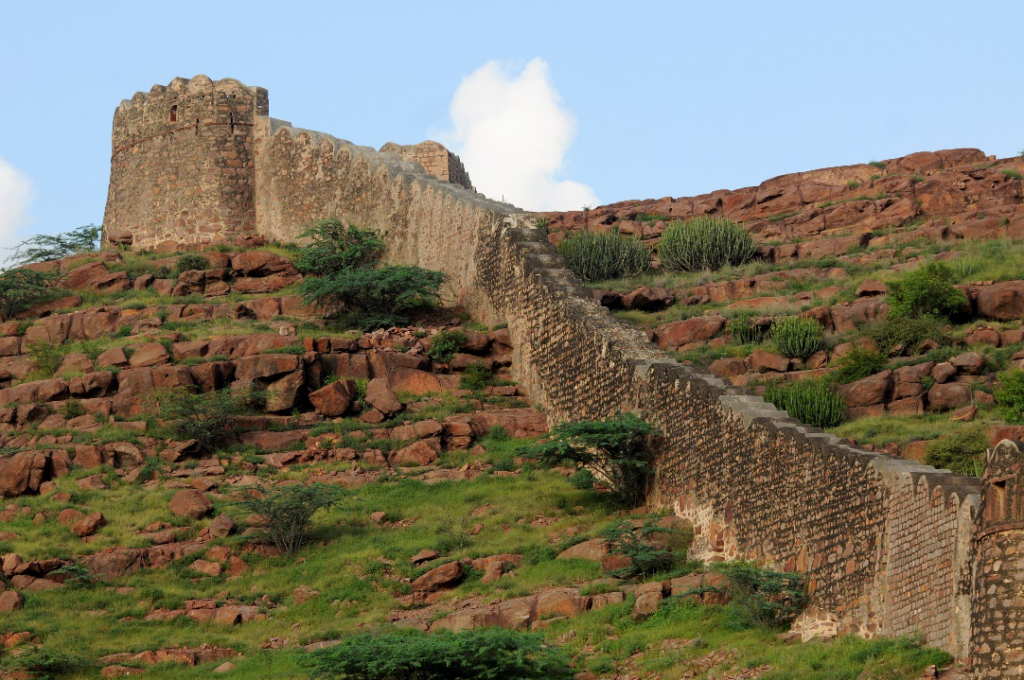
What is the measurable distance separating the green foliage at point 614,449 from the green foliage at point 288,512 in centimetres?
404

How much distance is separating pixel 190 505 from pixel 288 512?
2.15 m

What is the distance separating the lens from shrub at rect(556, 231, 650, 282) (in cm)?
4238

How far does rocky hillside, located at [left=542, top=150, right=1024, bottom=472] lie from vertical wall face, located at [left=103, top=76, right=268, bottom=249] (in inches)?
407

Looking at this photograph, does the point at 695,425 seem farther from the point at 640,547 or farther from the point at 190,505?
the point at 190,505

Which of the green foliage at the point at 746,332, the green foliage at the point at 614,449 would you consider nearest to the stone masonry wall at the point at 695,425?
the green foliage at the point at 614,449

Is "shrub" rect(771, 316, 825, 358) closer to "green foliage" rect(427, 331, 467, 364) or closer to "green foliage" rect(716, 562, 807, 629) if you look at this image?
"green foliage" rect(427, 331, 467, 364)

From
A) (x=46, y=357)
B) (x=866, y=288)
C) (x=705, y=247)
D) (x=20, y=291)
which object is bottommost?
(x=46, y=357)

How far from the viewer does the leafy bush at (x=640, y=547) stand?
23953mm

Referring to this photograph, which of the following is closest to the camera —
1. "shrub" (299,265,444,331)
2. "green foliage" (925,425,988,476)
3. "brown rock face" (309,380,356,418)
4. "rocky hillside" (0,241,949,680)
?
"rocky hillside" (0,241,949,680)

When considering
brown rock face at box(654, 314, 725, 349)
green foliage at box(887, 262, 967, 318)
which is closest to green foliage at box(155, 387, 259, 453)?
brown rock face at box(654, 314, 725, 349)

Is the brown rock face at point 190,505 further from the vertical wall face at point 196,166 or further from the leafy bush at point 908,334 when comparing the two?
the vertical wall face at point 196,166

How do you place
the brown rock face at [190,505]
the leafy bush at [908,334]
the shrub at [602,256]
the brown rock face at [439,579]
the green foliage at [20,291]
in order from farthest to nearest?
the shrub at [602,256] → the green foliage at [20,291] → the leafy bush at [908,334] → the brown rock face at [190,505] → the brown rock face at [439,579]

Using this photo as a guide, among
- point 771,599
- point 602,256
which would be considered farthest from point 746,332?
point 771,599

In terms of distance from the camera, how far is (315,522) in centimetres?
2789
